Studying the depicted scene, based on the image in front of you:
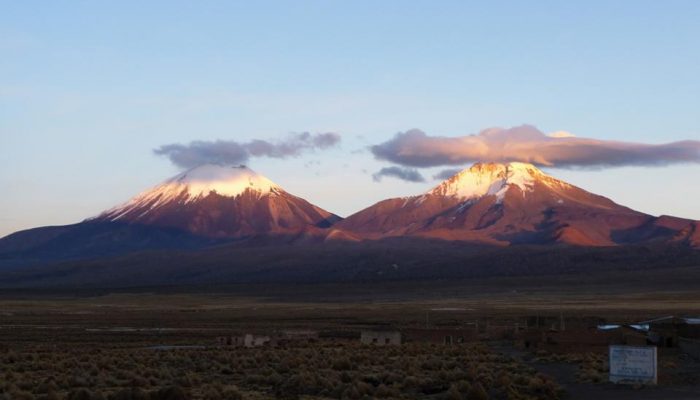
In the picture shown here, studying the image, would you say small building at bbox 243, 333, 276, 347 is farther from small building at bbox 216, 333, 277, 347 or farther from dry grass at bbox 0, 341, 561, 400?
dry grass at bbox 0, 341, 561, 400

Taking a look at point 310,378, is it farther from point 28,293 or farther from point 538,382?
point 28,293

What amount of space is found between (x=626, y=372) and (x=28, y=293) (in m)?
154

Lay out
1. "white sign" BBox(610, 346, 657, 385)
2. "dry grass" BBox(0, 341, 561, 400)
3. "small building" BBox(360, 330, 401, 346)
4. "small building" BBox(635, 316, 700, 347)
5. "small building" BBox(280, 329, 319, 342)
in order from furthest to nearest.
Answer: "small building" BBox(280, 329, 319, 342)
"small building" BBox(360, 330, 401, 346)
"small building" BBox(635, 316, 700, 347)
"white sign" BBox(610, 346, 657, 385)
"dry grass" BBox(0, 341, 561, 400)

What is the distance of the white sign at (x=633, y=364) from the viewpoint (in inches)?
1164

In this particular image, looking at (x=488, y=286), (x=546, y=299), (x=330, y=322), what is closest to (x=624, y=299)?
(x=546, y=299)

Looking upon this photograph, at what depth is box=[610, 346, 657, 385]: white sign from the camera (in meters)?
29.6

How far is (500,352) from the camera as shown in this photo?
147 ft

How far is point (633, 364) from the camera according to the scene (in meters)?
29.7

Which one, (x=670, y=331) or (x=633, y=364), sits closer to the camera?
(x=633, y=364)

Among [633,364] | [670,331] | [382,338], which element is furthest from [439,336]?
[633,364]

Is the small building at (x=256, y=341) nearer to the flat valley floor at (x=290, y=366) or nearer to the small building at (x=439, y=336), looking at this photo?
the flat valley floor at (x=290, y=366)

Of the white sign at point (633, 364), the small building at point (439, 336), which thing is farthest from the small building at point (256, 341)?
the white sign at point (633, 364)

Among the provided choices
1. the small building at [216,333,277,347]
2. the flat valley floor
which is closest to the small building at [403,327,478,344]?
the flat valley floor

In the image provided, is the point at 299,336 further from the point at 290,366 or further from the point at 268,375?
the point at 268,375
